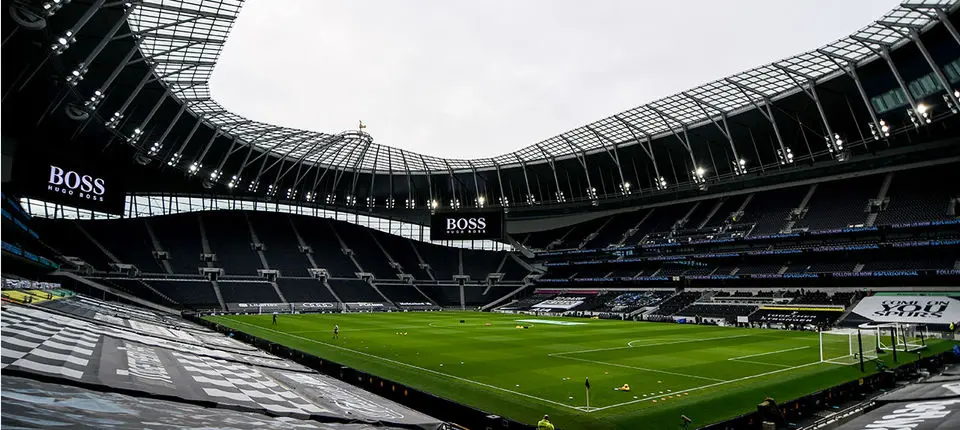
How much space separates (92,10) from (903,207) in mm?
74119

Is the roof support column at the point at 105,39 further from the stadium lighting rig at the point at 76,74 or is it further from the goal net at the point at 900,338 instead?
the goal net at the point at 900,338

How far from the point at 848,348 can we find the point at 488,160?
2369 inches

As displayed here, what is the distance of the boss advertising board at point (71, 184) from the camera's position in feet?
146

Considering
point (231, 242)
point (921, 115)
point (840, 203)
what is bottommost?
point (840, 203)

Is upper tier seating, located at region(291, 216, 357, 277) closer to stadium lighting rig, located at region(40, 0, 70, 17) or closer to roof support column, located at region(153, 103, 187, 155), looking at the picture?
roof support column, located at region(153, 103, 187, 155)

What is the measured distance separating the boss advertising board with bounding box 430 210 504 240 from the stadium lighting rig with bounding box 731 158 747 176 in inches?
1274

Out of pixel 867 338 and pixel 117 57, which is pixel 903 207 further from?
pixel 117 57

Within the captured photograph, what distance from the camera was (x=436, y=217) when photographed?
3179 inches

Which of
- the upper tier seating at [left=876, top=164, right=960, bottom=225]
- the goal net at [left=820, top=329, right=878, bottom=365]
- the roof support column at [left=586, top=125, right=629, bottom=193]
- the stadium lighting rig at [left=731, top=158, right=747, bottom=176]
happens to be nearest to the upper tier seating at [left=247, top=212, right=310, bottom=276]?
the roof support column at [left=586, top=125, right=629, bottom=193]

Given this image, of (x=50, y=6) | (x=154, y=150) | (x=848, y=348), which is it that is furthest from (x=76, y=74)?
(x=848, y=348)

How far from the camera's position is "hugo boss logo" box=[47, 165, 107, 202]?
45.4 m

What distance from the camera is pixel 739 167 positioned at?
2734 inches

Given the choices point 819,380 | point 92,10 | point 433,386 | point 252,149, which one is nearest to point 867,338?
point 819,380

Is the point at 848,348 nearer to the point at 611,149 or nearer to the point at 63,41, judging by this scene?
the point at 611,149
